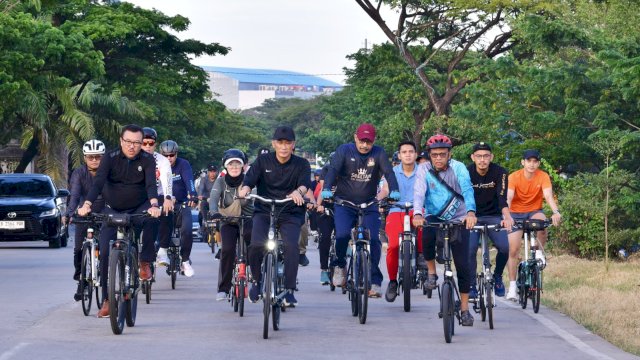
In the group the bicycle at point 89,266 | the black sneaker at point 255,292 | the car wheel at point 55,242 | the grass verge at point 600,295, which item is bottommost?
the car wheel at point 55,242

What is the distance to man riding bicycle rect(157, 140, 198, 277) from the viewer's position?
693 inches

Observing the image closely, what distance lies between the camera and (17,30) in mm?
32281

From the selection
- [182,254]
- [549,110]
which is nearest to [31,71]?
[549,110]

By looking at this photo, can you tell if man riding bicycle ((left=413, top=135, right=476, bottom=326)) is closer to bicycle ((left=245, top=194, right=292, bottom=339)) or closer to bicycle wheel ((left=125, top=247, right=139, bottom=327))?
bicycle ((left=245, top=194, right=292, bottom=339))

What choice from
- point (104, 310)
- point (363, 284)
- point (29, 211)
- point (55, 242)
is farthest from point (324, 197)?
point (55, 242)

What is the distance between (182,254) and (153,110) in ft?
116

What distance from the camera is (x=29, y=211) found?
29766 mm

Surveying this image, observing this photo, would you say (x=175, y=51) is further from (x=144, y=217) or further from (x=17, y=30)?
(x=144, y=217)

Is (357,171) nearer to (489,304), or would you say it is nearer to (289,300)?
(289,300)

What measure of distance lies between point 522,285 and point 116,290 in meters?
4.78

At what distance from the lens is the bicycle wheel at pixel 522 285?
14998mm

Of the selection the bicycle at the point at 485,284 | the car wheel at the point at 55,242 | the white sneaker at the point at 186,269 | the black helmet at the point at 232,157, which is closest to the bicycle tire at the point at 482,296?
the bicycle at the point at 485,284

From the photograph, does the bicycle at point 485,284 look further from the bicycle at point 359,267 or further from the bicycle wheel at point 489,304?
the bicycle at point 359,267

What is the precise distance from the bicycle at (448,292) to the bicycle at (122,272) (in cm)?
257
